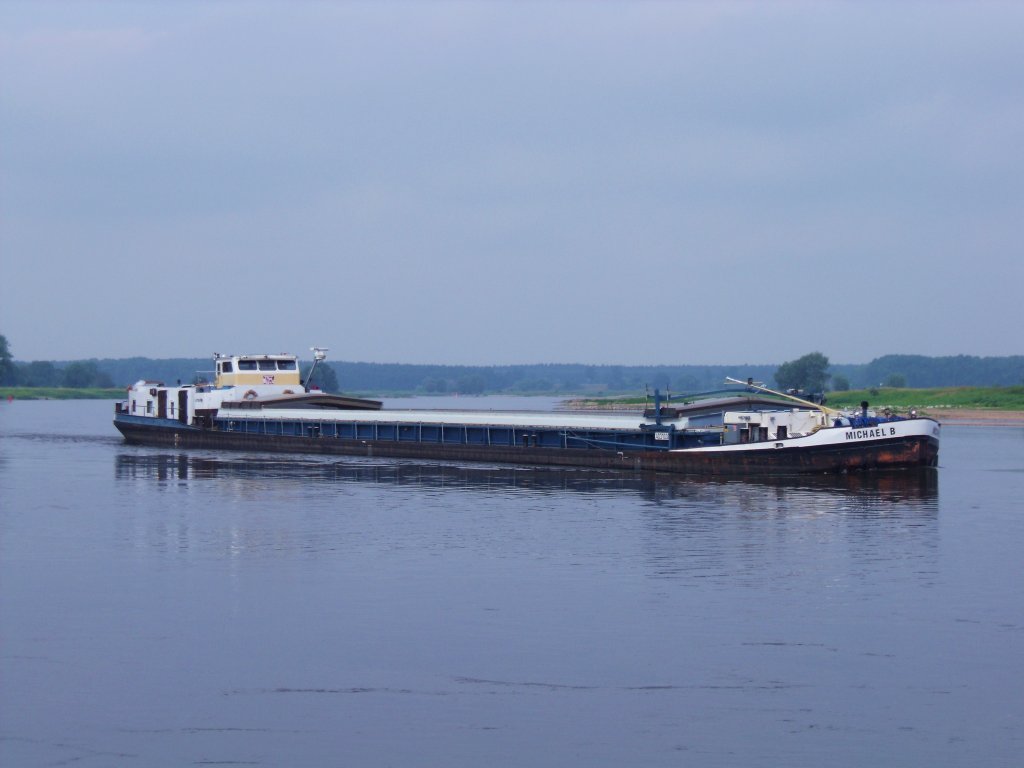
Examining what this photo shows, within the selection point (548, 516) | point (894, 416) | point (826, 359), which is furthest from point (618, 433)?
point (826, 359)

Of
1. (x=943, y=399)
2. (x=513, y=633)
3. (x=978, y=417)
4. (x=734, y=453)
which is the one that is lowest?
(x=513, y=633)

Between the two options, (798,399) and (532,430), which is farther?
(532,430)

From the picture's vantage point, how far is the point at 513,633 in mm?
23000

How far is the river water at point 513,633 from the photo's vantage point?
17.1 metres

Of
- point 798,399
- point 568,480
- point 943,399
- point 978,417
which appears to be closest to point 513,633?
point 568,480

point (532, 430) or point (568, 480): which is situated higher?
point (532, 430)

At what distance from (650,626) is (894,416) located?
1245 inches

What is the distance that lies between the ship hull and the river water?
5.86 m

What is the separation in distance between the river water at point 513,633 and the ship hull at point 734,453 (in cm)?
586

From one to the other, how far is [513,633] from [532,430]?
38425mm

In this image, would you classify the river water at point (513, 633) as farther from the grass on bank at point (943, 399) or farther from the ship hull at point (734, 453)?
the grass on bank at point (943, 399)

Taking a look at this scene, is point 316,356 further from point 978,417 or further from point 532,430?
point 978,417

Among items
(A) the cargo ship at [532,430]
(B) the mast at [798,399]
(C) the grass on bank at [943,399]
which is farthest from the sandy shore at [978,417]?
(B) the mast at [798,399]

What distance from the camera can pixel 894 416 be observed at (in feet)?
171
